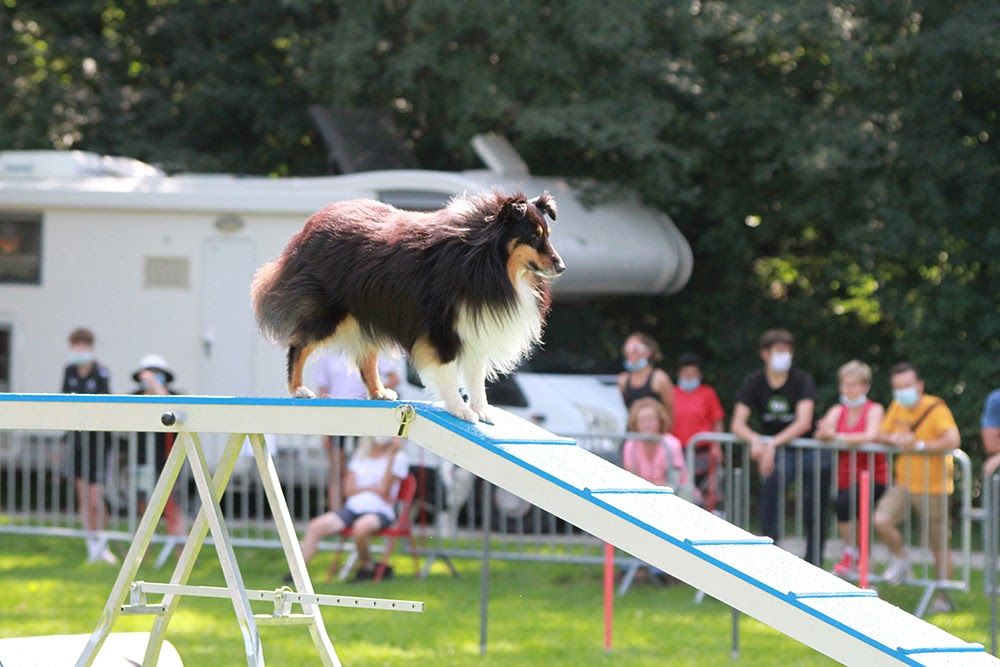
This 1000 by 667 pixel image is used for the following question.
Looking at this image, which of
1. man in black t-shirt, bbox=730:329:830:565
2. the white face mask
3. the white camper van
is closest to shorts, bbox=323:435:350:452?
the white camper van

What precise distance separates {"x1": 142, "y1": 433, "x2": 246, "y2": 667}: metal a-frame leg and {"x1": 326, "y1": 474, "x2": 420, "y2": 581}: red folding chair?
175 inches

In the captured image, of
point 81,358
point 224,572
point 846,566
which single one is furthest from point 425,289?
point 81,358

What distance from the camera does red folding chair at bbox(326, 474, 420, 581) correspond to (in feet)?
36.9

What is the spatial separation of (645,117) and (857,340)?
11.8ft

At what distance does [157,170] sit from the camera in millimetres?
17203

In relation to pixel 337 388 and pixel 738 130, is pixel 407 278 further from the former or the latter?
pixel 738 130

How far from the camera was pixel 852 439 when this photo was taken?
1056 cm

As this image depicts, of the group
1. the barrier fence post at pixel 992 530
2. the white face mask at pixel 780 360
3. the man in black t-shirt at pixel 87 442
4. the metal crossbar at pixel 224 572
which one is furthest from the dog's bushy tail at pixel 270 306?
the man in black t-shirt at pixel 87 442

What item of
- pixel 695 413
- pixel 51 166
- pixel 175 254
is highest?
pixel 51 166

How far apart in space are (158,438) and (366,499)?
230cm

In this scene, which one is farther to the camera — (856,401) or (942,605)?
(856,401)

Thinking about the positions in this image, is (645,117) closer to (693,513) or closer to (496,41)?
(496,41)

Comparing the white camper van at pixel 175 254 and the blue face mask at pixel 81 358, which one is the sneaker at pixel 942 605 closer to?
the white camper van at pixel 175 254

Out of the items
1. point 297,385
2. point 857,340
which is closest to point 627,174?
point 857,340
